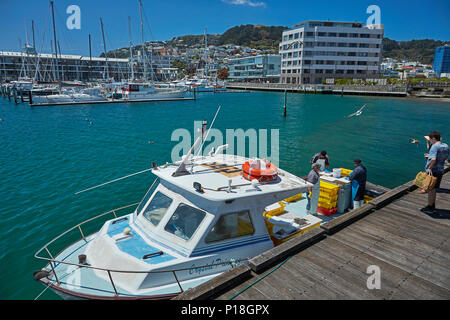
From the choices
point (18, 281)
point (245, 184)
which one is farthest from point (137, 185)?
point (245, 184)

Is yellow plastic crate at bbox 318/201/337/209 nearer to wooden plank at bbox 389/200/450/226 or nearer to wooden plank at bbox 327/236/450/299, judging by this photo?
wooden plank at bbox 389/200/450/226

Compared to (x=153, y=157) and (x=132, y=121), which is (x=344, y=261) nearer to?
(x=153, y=157)

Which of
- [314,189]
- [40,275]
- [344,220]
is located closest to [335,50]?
[314,189]

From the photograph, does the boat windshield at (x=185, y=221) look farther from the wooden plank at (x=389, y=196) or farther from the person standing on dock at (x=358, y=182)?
the person standing on dock at (x=358, y=182)

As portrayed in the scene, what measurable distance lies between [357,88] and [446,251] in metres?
96.0

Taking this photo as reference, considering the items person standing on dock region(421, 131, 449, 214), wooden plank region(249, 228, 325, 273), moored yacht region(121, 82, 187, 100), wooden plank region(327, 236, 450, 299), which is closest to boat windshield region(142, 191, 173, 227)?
wooden plank region(249, 228, 325, 273)

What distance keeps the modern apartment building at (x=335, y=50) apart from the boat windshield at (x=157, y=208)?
117654 millimetres

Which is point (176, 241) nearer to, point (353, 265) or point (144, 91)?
point (353, 265)

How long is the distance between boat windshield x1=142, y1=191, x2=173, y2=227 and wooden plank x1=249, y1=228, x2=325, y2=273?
2663 millimetres

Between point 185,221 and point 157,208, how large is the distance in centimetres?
108

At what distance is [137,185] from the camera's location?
16.3 meters

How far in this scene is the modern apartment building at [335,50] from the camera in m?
109

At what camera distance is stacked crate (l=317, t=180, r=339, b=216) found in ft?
30.1

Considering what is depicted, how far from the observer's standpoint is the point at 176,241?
Result: 612 centimetres
